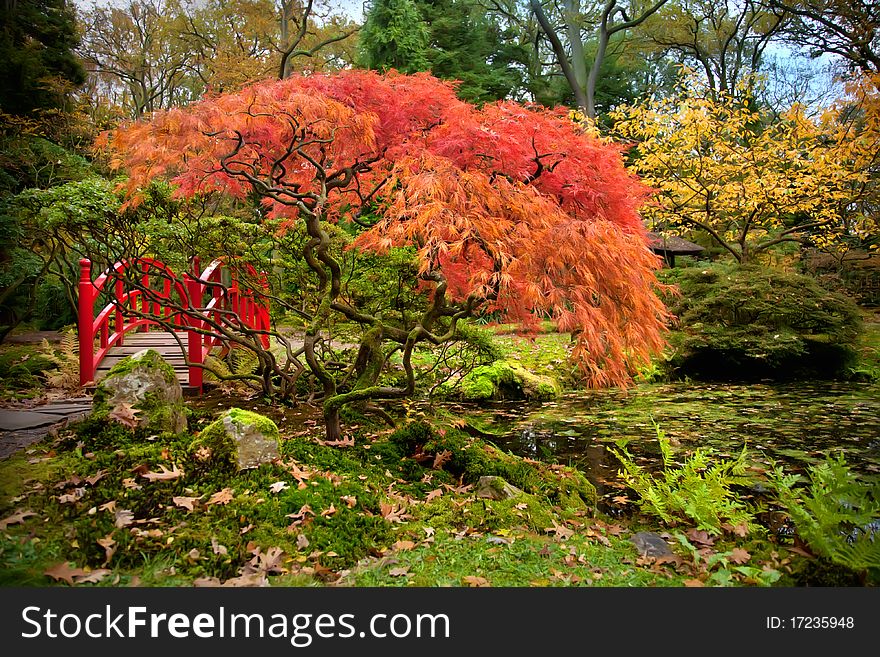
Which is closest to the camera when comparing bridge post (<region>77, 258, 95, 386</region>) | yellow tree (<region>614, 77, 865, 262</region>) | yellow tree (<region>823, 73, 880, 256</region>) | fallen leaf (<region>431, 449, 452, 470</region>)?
fallen leaf (<region>431, 449, 452, 470</region>)

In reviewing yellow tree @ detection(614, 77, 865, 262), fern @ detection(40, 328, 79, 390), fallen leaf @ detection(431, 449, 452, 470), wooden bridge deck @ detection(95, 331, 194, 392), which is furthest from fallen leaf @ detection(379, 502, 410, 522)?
yellow tree @ detection(614, 77, 865, 262)

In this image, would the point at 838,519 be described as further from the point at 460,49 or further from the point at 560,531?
the point at 460,49

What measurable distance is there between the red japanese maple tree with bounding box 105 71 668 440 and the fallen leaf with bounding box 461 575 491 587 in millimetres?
1496

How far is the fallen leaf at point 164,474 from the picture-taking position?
2.29m

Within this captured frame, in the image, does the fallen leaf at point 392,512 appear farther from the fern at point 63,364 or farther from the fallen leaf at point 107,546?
the fern at point 63,364

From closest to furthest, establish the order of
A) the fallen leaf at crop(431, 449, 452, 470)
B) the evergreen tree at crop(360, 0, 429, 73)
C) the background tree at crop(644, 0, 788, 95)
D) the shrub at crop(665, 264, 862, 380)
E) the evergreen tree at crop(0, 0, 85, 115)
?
the fallen leaf at crop(431, 449, 452, 470) < the evergreen tree at crop(0, 0, 85, 115) < the shrub at crop(665, 264, 862, 380) < the evergreen tree at crop(360, 0, 429, 73) < the background tree at crop(644, 0, 788, 95)

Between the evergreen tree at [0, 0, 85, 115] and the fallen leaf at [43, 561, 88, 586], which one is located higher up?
the evergreen tree at [0, 0, 85, 115]

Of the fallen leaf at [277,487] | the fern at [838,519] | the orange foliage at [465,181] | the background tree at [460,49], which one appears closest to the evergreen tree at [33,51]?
the orange foliage at [465,181]

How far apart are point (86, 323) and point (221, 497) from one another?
114 inches

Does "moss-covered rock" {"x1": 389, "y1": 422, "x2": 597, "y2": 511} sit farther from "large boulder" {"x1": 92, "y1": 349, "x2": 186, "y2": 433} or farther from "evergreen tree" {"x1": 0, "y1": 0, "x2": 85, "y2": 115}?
"evergreen tree" {"x1": 0, "y1": 0, "x2": 85, "y2": 115}

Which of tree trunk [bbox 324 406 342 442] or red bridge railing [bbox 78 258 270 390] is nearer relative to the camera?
tree trunk [bbox 324 406 342 442]

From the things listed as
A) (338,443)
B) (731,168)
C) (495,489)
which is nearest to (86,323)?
(338,443)

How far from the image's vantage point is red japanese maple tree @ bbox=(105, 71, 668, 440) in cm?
301
